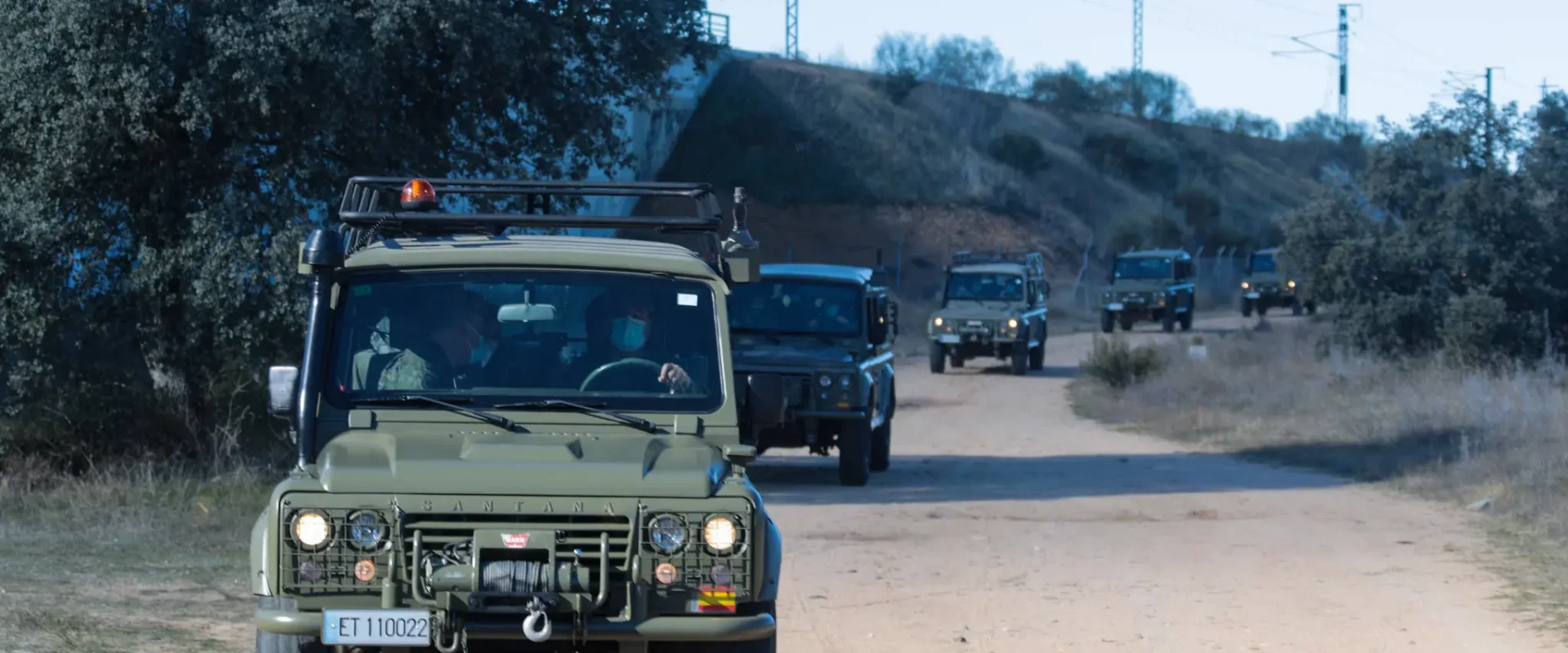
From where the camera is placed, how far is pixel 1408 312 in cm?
2488

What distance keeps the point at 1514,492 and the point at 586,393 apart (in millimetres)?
10016

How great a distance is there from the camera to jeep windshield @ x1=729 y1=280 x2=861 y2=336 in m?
15.3

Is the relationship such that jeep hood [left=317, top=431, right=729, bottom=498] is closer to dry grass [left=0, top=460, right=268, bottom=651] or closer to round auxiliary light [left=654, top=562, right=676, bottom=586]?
round auxiliary light [left=654, top=562, right=676, bottom=586]

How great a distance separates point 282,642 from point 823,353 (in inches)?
390

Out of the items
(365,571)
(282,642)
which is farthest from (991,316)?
(365,571)

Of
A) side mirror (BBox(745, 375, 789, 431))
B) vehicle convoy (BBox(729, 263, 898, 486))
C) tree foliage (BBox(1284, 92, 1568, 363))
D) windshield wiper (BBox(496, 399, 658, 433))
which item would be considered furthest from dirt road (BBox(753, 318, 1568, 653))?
tree foliage (BBox(1284, 92, 1568, 363))

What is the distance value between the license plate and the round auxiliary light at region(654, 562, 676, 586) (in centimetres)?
70

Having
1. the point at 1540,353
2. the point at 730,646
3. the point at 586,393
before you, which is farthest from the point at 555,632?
the point at 1540,353

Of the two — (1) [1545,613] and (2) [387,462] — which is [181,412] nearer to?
(2) [387,462]

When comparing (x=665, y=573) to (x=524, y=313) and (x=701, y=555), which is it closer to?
(x=701, y=555)

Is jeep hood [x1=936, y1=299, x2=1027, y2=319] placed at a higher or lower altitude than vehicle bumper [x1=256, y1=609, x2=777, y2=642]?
higher

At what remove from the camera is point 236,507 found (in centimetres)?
1186

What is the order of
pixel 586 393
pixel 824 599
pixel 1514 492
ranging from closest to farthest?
pixel 586 393
pixel 824 599
pixel 1514 492

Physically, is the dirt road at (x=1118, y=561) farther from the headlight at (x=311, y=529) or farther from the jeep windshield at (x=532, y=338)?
the headlight at (x=311, y=529)
